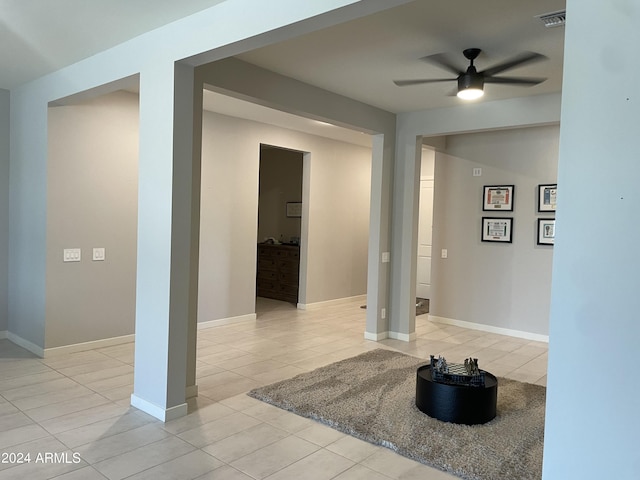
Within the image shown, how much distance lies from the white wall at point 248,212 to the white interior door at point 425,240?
63.8 inches

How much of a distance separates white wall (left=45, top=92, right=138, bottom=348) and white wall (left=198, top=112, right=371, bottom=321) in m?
0.97

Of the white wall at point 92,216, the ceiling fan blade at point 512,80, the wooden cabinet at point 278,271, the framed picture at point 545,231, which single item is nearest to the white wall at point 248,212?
the wooden cabinet at point 278,271

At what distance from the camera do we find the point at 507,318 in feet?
19.8

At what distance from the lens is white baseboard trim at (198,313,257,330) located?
5.88 m

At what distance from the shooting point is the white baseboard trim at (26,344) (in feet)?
14.8

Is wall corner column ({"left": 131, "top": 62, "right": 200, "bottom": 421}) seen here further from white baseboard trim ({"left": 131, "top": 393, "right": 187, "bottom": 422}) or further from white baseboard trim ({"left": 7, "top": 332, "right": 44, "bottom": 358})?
white baseboard trim ({"left": 7, "top": 332, "right": 44, "bottom": 358})

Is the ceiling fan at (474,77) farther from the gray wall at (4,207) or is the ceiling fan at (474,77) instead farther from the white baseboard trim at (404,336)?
the gray wall at (4,207)

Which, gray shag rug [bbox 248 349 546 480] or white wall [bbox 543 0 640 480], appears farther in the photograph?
gray shag rug [bbox 248 349 546 480]

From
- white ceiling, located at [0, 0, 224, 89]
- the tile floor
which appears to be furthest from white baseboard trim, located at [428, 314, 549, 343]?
white ceiling, located at [0, 0, 224, 89]

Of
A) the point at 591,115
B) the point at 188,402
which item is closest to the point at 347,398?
the point at 188,402

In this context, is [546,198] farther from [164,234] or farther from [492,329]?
[164,234]

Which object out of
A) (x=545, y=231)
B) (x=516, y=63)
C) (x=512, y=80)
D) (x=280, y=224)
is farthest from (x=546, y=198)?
(x=280, y=224)

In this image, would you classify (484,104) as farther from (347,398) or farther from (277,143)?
(347,398)

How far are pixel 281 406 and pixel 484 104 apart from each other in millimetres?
3741
